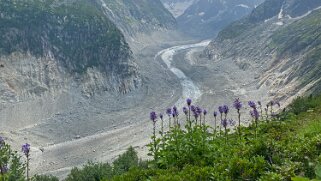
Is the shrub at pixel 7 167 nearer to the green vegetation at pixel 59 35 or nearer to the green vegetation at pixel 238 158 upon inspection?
the green vegetation at pixel 238 158

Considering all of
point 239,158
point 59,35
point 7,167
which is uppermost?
point 59,35

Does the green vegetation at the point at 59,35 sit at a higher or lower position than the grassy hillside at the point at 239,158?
higher

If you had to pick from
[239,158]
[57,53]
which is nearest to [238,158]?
[239,158]

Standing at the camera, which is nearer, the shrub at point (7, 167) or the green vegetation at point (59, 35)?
the shrub at point (7, 167)

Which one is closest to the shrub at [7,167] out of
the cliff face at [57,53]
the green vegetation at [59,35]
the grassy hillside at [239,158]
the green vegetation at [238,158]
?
the grassy hillside at [239,158]

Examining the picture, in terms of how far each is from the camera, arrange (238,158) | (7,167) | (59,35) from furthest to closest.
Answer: (59,35) → (7,167) → (238,158)

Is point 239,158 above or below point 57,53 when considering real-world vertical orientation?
below

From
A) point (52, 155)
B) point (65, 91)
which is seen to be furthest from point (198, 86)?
point (52, 155)

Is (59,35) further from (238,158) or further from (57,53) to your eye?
(238,158)

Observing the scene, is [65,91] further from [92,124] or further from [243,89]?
[243,89]
